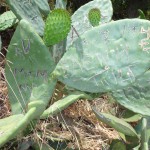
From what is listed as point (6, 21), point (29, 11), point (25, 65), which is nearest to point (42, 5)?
point (29, 11)

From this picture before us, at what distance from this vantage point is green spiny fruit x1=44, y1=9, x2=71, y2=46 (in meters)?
1.29

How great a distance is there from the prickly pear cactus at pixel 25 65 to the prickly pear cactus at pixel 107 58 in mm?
59

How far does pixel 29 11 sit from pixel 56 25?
210mm

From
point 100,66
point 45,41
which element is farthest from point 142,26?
point 45,41

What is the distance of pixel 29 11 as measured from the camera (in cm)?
148

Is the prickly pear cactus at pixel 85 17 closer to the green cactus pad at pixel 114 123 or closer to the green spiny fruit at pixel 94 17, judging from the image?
the green spiny fruit at pixel 94 17

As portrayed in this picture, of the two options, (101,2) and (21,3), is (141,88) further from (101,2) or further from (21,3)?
(21,3)

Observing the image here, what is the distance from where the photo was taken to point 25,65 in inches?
53.0

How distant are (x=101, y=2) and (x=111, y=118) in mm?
506

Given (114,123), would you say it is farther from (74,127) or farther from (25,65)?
(25,65)

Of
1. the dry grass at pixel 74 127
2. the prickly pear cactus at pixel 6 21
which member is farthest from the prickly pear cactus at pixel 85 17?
the prickly pear cactus at pixel 6 21

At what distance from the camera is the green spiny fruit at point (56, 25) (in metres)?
1.29

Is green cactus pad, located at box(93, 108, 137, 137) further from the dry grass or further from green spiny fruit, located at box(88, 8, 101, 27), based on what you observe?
green spiny fruit, located at box(88, 8, 101, 27)

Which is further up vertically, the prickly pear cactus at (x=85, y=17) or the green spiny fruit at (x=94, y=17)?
the green spiny fruit at (x=94, y=17)
